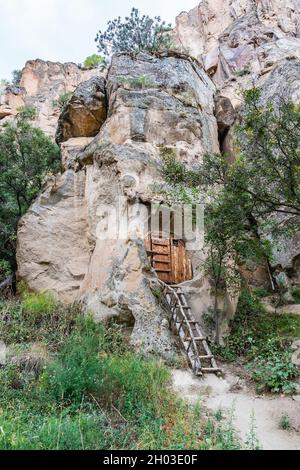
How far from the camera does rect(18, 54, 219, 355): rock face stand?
33.1ft

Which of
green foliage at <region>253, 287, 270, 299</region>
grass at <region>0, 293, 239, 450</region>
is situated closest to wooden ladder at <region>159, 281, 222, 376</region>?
grass at <region>0, 293, 239, 450</region>

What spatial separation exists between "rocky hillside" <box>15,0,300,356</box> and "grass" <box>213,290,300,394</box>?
34.9 inches

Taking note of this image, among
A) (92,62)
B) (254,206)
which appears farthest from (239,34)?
(254,206)

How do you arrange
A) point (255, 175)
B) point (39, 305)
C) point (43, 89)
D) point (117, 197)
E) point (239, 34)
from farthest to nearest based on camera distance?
point (43, 89), point (239, 34), point (117, 197), point (39, 305), point (255, 175)

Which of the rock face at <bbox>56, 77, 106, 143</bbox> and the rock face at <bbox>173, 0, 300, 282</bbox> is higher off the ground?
the rock face at <bbox>173, 0, 300, 282</bbox>

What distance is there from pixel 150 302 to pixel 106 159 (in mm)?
5850

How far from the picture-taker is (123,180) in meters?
12.1

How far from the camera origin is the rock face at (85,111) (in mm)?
16344

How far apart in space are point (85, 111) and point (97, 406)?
13847mm

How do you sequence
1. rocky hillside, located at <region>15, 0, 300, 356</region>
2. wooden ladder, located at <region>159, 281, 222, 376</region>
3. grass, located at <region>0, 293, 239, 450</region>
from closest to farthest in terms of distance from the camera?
grass, located at <region>0, 293, 239, 450</region> → wooden ladder, located at <region>159, 281, 222, 376</region> → rocky hillside, located at <region>15, 0, 300, 356</region>

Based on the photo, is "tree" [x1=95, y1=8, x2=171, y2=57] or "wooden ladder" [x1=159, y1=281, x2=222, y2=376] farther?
"tree" [x1=95, y1=8, x2=171, y2=57]

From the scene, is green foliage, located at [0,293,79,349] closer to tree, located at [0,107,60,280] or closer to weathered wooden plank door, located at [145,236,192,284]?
weathered wooden plank door, located at [145,236,192,284]

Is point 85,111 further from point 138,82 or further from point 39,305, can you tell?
point 39,305

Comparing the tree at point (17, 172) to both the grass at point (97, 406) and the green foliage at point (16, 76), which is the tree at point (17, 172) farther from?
the green foliage at point (16, 76)
